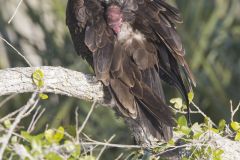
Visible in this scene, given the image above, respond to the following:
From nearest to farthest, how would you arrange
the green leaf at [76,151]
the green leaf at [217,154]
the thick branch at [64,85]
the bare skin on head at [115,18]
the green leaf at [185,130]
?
the green leaf at [76,151] < the green leaf at [217,154] < the green leaf at [185,130] < the thick branch at [64,85] < the bare skin on head at [115,18]

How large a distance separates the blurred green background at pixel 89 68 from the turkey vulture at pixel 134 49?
2.49 metres

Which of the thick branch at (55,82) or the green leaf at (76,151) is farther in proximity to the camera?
the thick branch at (55,82)

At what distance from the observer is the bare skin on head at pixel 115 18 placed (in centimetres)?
421

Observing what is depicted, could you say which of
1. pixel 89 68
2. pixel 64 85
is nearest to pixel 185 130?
pixel 64 85

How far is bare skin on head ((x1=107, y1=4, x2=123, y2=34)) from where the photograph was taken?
421 cm

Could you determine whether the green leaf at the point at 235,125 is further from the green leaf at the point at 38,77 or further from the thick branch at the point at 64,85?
the green leaf at the point at 38,77

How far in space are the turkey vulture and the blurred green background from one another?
2489 mm

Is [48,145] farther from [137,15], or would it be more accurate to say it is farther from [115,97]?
[137,15]

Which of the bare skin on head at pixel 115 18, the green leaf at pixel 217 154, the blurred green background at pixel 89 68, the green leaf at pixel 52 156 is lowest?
the blurred green background at pixel 89 68

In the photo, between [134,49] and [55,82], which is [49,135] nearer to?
[55,82]

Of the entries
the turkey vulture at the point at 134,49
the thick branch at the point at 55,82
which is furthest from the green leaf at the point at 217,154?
the thick branch at the point at 55,82

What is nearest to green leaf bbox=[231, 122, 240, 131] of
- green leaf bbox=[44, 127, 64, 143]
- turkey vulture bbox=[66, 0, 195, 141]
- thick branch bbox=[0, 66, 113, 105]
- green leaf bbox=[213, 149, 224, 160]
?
green leaf bbox=[213, 149, 224, 160]

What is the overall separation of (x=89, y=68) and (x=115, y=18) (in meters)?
2.60

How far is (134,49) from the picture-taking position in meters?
4.29
